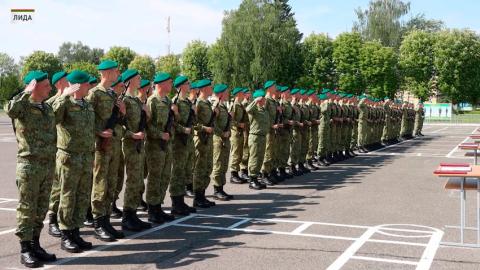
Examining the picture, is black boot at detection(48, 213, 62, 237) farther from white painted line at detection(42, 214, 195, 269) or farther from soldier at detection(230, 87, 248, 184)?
soldier at detection(230, 87, 248, 184)

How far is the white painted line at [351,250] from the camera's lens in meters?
5.33

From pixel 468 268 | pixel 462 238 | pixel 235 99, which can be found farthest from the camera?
pixel 235 99

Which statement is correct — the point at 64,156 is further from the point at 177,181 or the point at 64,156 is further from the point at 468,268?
the point at 468,268

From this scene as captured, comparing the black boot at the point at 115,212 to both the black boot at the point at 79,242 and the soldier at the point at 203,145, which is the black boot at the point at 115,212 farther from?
the black boot at the point at 79,242

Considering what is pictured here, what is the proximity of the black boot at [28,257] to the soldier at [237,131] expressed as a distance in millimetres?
6173

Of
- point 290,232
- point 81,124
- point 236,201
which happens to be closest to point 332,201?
point 236,201

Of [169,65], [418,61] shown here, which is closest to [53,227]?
[418,61]

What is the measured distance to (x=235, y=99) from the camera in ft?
36.5

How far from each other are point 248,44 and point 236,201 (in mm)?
44370

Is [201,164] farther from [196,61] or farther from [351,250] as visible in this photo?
[196,61]

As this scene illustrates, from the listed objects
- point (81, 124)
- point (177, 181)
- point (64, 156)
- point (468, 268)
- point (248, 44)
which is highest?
point (248, 44)

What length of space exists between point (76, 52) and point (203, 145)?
130930mm

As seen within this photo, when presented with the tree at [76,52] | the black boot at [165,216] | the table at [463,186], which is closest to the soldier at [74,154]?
the black boot at [165,216]

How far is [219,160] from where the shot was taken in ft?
30.4
